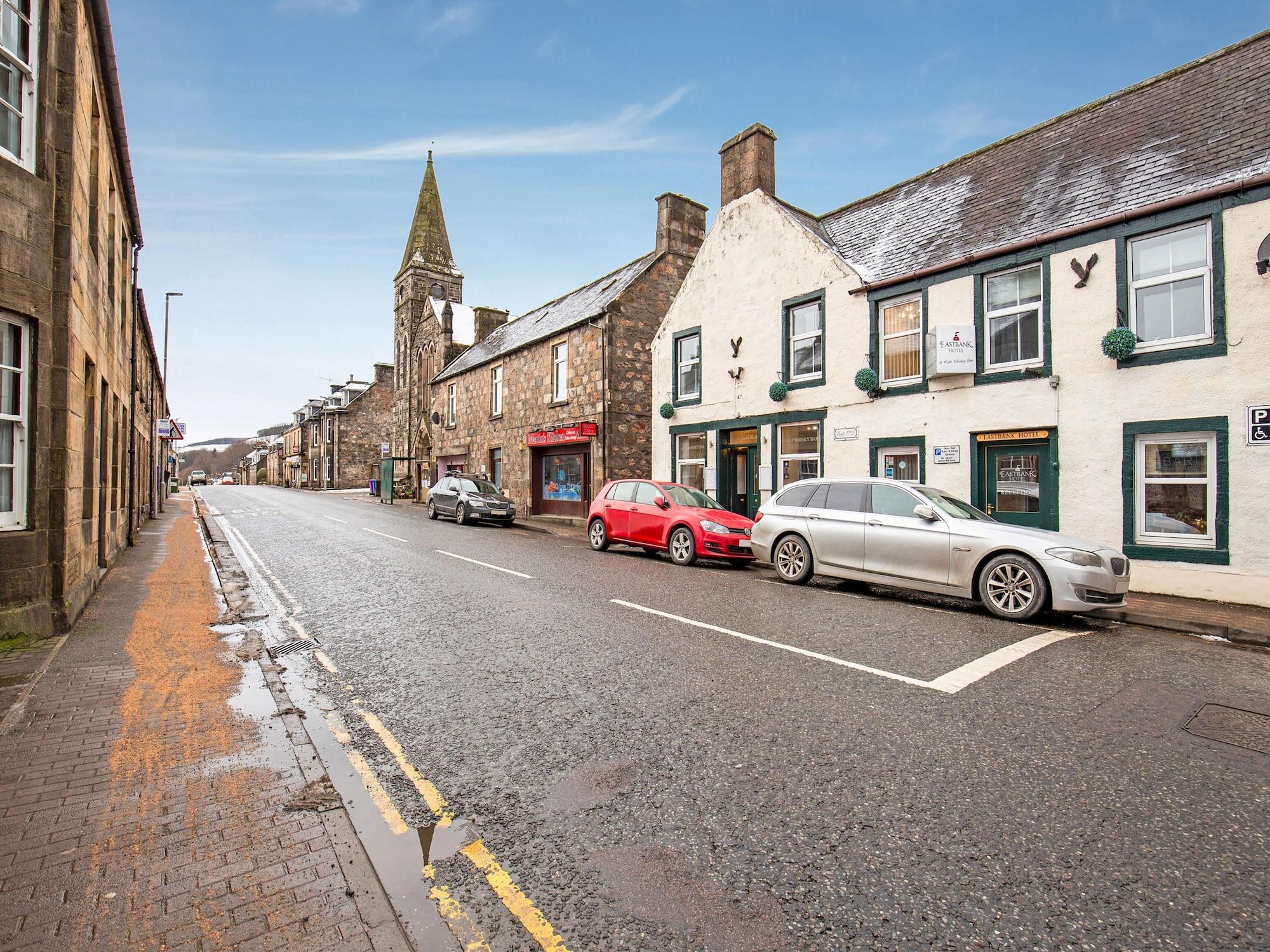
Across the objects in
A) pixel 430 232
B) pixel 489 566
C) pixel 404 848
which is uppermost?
pixel 430 232

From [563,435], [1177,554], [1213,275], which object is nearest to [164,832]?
[1177,554]

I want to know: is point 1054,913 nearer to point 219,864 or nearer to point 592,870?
point 592,870

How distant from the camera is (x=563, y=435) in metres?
21.6

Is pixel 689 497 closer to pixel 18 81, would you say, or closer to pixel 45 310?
pixel 45 310

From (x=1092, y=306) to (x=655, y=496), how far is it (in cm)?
778

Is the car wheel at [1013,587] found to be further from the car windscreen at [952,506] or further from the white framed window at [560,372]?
the white framed window at [560,372]

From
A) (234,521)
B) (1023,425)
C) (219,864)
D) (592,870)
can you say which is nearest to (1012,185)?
(1023,425)

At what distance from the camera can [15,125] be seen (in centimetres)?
602

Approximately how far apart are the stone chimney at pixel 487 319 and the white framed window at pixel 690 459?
20544 millimetres

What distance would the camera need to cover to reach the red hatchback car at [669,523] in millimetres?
11352

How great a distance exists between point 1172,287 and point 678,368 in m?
10.5

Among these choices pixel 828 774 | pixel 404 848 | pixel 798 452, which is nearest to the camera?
pixel 404 848

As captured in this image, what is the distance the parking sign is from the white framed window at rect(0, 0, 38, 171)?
1404 centimetres

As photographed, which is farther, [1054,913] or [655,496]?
[655,496]
